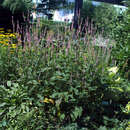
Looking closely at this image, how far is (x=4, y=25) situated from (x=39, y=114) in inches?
248

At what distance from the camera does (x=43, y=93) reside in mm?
2936

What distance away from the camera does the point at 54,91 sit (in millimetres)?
2910

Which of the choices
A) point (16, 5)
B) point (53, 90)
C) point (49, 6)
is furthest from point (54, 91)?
point (49, 6)

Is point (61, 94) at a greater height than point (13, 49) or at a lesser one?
lesser

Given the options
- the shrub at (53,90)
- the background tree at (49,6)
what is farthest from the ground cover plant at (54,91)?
the background tree at (49,6)

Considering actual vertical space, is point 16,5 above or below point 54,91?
above

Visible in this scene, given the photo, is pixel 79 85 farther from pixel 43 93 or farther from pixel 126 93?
pixel 126 93

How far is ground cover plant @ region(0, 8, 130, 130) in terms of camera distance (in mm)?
2822

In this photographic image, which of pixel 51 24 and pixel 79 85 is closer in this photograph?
pixel 79 85

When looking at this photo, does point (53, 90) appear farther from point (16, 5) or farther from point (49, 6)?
point (49, 6)

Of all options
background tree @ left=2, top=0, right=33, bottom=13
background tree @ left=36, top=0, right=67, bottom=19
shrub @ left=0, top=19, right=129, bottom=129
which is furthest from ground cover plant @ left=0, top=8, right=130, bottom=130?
background tree @ left=36, top=0, right=67, bottom=19

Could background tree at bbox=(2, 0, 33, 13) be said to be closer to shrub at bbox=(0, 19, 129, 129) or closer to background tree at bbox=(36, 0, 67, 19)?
background tree at bbox=(36, 0, 67, 19)

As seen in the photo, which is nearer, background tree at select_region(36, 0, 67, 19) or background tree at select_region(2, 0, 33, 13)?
background tree at select_region(2, 0, 33, 13)

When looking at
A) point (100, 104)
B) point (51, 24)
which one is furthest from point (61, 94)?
point (51, 24)
